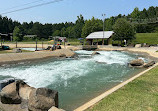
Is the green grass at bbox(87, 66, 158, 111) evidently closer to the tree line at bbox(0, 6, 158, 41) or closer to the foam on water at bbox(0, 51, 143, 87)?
the foam on water at bbox(0, 51, 143, 87)

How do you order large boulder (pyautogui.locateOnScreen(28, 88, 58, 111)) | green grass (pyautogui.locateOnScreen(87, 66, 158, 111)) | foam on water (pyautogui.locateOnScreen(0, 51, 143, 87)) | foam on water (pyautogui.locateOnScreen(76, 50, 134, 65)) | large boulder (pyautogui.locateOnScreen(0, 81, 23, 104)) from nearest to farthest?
green grass (pyautogui.locateOnScreen(87, 66, 158, 111)) < large boulder (pyautogui.locateOnScreen(28, 88, 58, 111)) < large boulder (pyautogui.locateOnScreen(0, 81, 23, 104)) < foam on water (pyautogui.locateOnScreen(0, 51, 143, 87)) < foam on water (pyautogui.locateOnScreen(76, 50, 134, 65))

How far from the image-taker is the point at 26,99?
6.61 metres

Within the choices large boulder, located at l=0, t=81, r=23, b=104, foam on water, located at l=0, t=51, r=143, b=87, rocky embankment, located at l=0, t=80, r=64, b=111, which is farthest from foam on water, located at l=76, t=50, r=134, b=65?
large boulder, located at l=0, t=81, r=23, b=104

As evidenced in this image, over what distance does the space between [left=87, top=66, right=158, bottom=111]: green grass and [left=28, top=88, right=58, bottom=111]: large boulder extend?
5.11 ft

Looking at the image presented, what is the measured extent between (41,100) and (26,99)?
150 centimetres

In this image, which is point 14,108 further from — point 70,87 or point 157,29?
point 157,29

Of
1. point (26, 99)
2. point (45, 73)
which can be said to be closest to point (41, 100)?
point (26, 99)

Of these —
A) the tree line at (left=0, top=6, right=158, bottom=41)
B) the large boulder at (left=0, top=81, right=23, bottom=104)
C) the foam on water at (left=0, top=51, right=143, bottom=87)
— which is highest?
the tree line at (left=0, top=6, right=158, bottom=41)

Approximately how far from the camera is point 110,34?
1898 inches

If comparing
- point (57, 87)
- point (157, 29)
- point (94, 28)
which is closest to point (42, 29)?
point (94, 28)

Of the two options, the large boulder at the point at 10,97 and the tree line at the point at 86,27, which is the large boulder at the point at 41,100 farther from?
the tree line at the point at 86,27

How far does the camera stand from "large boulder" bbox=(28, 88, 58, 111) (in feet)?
17.8

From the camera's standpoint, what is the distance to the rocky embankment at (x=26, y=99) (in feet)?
18.0

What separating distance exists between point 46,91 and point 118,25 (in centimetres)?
4618
